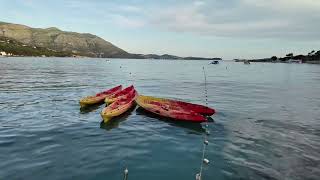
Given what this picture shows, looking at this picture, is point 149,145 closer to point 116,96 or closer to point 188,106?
point 188,106

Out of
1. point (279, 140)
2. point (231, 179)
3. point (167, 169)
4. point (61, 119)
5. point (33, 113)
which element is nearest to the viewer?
point (231, 179)

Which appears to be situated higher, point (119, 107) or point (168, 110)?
point (119, 107)

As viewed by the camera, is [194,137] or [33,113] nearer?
[194,137]

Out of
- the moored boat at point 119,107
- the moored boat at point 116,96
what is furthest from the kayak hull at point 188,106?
the moored boat at point 116,96

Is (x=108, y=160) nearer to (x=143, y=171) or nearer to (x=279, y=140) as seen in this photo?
(x=143, y=171)

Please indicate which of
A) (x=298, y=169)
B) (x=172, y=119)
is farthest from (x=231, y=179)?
(x=172, y=119)

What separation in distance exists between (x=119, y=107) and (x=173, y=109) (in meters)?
4.76

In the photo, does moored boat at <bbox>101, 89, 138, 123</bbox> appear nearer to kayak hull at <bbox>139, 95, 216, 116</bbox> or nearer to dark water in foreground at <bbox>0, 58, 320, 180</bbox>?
dark water in foreground at <bbox>0, 58, 320, 180</bbox>

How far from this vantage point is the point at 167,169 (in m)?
17.3

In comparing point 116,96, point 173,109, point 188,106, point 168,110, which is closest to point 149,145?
point 168,110

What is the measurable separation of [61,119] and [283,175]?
1841cm

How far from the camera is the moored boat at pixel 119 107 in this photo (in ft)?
90.2

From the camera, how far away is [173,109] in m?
30.3

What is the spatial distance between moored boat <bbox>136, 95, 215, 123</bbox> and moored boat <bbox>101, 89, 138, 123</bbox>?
105 cm
